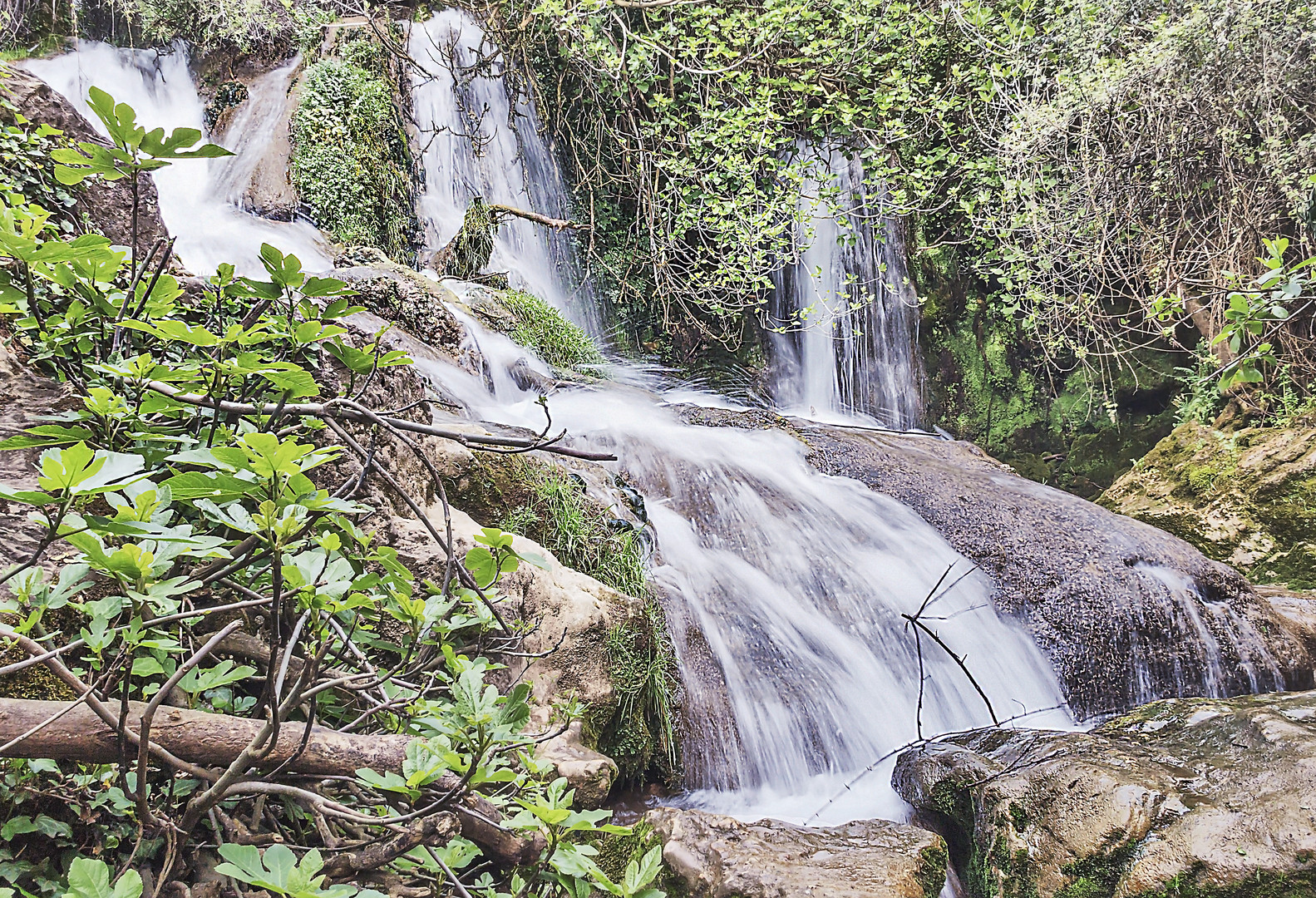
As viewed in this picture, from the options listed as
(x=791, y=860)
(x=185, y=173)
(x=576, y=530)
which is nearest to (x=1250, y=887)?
(x=791, y=860)

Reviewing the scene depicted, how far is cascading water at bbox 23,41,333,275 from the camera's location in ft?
17.0

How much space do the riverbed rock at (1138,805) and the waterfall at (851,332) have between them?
4.98 meters

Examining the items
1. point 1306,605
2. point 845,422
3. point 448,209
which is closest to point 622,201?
point 448,209

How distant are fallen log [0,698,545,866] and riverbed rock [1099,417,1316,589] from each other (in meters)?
6.36

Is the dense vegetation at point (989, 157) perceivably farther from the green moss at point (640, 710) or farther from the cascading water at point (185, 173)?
the green moss at point (640, 710)

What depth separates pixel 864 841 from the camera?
2299 millimetres

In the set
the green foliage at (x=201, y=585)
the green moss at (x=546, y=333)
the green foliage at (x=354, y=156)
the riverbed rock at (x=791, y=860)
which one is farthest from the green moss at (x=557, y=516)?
the green foliage at (x=354, y=156)

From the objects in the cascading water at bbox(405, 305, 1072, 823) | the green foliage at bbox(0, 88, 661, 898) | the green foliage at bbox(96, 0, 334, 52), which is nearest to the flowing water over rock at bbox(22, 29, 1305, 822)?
the cascading water at bbox(405, 305, 1072, 823)

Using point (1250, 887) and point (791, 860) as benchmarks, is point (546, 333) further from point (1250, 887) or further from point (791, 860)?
point (1250, 887)

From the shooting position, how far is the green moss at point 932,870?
2.10 meters

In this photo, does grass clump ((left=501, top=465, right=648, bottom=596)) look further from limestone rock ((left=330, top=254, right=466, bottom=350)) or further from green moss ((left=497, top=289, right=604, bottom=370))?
green moss ((left=497, top=289, right=604, bottom=370))

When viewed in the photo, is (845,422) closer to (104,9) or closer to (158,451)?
(158,451)

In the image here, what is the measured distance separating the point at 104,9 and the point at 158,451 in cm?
911

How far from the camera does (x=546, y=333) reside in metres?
5.89
